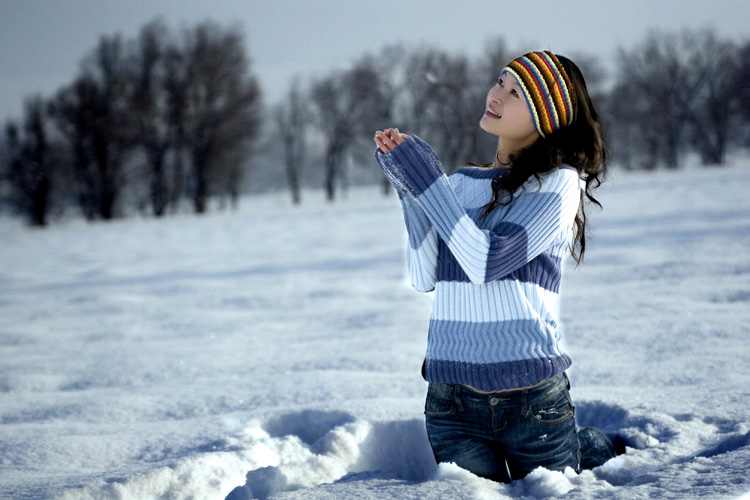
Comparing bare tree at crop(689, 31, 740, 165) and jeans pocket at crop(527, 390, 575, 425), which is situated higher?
bare tree at crop(689, 31, 740, 165)

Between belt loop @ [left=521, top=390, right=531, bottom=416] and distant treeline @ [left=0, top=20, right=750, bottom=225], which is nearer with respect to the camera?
belt loop @ [left=521, top=390, right=531, bottom=416]

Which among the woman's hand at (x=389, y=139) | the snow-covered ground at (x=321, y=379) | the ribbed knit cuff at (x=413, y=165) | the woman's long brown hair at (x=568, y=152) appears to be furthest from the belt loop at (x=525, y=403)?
the woman's hand at (x=389, y=139)

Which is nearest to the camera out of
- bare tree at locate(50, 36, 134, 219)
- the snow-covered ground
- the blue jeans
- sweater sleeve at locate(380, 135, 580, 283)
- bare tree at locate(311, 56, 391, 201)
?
sweater sleeve at locate(380, 135, 580, 283)

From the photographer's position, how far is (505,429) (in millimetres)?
1611

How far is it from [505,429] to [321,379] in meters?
1.24

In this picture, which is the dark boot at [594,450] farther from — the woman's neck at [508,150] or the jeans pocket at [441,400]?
the woman's neck at [508,150]

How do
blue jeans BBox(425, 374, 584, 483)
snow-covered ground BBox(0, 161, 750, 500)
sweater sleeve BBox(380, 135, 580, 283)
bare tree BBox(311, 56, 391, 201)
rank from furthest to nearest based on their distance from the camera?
bare tree BBox(311, 56, 391, 201) → snow-covered ground BBox(0, 161, 750, 500) → blue jeans BBox(425, 374, 584, 483) → sweater sleeve BBox(380, 135, 580, 283)

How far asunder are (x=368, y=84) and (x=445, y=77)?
3350mm

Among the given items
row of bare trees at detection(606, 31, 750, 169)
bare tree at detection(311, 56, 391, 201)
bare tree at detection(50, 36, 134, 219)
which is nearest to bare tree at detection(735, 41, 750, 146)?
row of bare trees at detection(606, 31, 750, 169)

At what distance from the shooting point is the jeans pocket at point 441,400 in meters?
1.66

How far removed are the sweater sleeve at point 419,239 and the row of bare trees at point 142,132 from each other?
68.5 ft

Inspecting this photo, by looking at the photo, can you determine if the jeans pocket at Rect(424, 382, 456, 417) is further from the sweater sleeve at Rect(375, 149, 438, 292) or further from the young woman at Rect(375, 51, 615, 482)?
the sweater sleeve at Rect(375, 149, 438, 292)

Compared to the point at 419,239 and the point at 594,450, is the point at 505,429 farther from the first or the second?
the point at 419,239

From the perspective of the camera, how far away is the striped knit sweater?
4.93 feet
